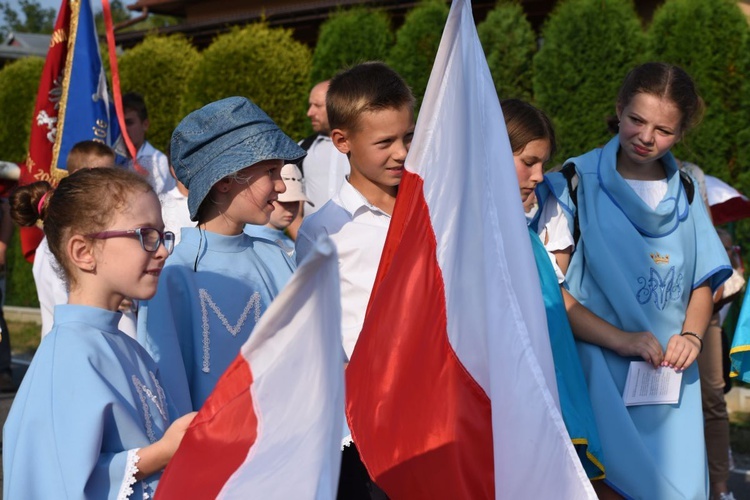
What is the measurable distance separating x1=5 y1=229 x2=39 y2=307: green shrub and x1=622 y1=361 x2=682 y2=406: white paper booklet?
13110 millimetres

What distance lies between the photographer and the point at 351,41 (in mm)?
12156

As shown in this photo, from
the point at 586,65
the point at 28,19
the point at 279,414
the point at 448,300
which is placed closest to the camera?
the point at 279,414

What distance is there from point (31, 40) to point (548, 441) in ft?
142

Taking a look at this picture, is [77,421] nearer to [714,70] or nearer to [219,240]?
[219,240]

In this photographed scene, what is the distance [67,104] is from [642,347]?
408 cm

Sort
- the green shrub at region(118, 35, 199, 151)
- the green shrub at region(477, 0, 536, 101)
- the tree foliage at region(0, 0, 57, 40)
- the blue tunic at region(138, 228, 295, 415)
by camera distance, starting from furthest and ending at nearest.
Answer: the tree foliage at region(0, 0, 57, 40), the green shrub at region(118, 35, 199, 151), the green shrub at region(477, 0, 536, 101), the blue tunic at region(138, 228, 295, 415)

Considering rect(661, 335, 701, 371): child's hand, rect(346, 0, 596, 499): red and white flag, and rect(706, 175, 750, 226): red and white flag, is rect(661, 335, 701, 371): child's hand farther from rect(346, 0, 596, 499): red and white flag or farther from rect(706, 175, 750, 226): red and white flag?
rect(706, 175, 750, 226): red and white flag

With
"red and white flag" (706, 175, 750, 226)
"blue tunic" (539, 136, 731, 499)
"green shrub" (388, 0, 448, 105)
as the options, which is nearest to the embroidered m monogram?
"blue tunic" (539, 136, 731, 499)

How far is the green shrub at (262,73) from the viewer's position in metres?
13.1

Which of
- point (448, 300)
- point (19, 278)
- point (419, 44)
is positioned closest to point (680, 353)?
point (448, 300)

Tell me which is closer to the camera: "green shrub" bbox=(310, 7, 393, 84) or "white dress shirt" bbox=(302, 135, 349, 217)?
"white dress shirt" bbox=(302, 135, 349, 217)

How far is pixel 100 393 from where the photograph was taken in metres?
2.43

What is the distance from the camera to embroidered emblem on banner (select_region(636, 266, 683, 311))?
152 inches

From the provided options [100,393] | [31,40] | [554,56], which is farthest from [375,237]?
[31,40]
